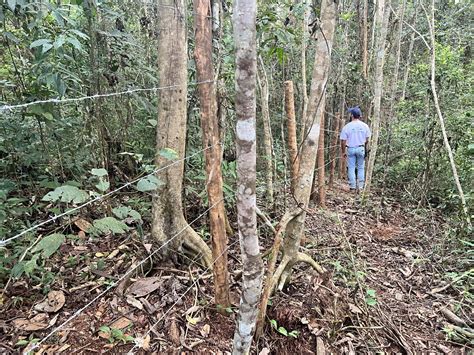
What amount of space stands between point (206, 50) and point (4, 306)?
2.46 meters

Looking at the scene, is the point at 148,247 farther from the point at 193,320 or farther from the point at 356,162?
the point at 356,162

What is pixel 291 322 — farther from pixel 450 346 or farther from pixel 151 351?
pixel 450 346

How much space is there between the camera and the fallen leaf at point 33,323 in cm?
253

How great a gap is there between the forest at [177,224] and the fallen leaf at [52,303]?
0.5 inches

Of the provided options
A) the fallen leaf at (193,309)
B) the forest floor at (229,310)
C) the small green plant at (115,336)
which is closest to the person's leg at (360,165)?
the forest floor at (229,310)

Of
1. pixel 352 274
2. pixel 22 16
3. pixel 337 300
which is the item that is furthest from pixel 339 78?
pixel 22 16

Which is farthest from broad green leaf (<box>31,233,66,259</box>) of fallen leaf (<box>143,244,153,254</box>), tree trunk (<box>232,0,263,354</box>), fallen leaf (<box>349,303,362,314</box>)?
fallen leaf (<box>349,303,362,314</box>)

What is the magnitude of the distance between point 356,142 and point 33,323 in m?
6.27

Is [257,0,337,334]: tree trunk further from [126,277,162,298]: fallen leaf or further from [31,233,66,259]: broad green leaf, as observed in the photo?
[31,233,66,259]: broad green leaf

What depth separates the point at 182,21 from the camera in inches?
117

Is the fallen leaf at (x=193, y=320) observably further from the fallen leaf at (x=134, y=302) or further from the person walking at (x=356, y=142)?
the person walking at (x=356, y=142)

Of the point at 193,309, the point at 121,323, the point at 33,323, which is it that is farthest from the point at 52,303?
the point at 193,309

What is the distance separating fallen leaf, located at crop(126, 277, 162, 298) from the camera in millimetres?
2936

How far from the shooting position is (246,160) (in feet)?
6.73
